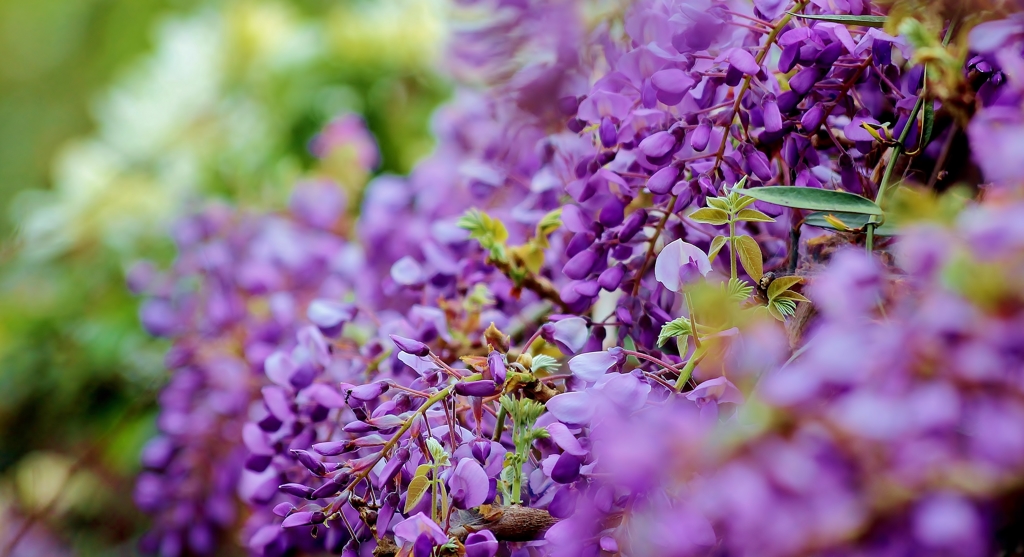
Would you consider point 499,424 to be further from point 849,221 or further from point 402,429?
point 849,221

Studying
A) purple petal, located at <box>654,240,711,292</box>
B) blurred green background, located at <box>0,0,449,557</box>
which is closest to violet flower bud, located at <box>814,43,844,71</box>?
purple petal, located at <box>654,240,711,292</box>

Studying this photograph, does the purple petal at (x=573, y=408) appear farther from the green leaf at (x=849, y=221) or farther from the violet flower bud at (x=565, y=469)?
the green leaf at (x=849, y=221)

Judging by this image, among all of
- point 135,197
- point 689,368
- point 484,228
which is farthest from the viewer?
point 135,197

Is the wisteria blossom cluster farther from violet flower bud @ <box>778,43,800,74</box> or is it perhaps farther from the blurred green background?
the blurred green background

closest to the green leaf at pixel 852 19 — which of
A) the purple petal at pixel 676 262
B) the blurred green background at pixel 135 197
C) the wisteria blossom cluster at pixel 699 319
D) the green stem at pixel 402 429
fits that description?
the wisteria blossom cluster at pixel 699 319

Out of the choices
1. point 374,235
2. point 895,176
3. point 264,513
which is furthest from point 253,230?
point 895,176

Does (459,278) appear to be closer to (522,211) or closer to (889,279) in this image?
(522,211)

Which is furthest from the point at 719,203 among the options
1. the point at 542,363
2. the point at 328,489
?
the point at 328,489
